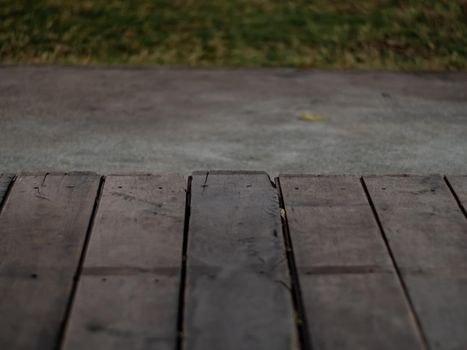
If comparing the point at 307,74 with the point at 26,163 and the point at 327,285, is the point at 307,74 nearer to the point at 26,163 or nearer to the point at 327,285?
the point at 26,163

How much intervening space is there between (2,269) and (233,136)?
5.28ft

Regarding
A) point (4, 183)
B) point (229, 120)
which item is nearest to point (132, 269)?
point (4, 183)

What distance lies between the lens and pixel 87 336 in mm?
1664

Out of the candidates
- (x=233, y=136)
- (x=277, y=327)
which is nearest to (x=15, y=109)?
(x=233, y=136)

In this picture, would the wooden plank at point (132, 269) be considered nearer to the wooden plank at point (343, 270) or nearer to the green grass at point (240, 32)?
the wooden plank at point (343, 270)

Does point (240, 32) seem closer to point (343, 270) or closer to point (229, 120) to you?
point (229, 120)

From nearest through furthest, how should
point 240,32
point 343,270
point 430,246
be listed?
point 343,270 → point 430,246 → point 240,32

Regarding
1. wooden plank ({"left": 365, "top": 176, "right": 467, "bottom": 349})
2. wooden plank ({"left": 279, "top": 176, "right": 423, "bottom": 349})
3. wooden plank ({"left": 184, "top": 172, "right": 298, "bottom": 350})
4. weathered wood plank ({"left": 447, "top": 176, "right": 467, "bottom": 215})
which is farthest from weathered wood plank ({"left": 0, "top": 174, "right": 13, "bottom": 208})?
weathered wood plank ({"left": 447, "top": 176, "right": 467, "bottom": 215})

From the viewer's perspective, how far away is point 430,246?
2.04 meters

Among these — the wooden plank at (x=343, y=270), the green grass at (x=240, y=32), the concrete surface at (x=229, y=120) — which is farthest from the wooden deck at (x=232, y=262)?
the green grass at (x=240, y=32)

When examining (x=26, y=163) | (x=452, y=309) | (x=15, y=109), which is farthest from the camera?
(x=15, y=109)

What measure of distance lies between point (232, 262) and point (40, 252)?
18.4 inches

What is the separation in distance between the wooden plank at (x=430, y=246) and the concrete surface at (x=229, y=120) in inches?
26.3

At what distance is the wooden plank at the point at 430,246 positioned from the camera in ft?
5.67
